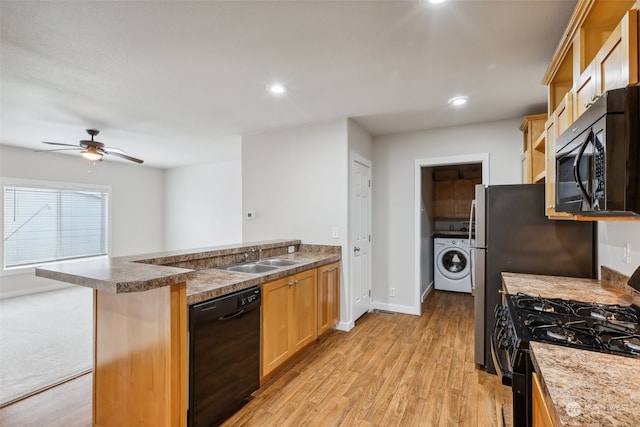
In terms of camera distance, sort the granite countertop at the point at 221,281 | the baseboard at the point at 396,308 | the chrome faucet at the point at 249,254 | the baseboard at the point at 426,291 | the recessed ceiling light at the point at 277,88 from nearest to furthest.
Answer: the granite countertop at the point at 221,281 < the recessed ceiling light at the point at 277,88 < the chrome faucet at the point at 249,254 < the baseboard at the point at 396,308 < the baseboard at the point at 426,291

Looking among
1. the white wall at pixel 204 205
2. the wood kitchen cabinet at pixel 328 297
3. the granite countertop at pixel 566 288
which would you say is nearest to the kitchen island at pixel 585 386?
the granite countertop at pixel 566 288

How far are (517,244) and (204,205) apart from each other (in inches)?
241

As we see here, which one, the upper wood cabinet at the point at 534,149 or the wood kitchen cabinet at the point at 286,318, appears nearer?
the wood kitchen cabinet at the point at 286,318

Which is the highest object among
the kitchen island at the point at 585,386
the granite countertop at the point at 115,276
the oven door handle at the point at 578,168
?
the oven door handle at the point at 578,168

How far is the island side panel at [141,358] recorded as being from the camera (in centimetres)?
160

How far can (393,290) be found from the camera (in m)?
4.20

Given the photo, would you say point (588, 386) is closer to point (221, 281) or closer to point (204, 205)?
point (221, 281)

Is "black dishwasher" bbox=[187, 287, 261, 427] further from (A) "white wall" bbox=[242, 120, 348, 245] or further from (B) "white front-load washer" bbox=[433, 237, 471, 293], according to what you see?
(B) "white front-load washer" bbox=[433, 237, 471, 293]

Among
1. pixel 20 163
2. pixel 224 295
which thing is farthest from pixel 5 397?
pixel 20 163

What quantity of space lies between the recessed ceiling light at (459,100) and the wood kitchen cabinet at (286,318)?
2.19 m

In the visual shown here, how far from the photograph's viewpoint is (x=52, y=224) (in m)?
5.57

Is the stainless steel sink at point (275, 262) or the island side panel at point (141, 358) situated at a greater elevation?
the stainless steel sink at point (275, 262)

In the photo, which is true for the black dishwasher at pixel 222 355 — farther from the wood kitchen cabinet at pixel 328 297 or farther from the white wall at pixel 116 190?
the white wall at pixel 116 190

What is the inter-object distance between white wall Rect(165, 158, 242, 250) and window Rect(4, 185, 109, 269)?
137 cm
